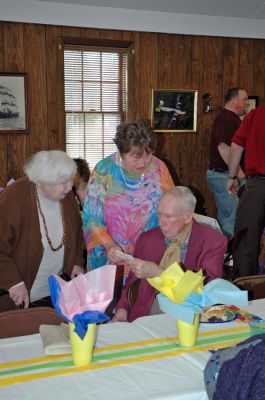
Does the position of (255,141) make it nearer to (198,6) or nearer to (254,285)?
(254,285)

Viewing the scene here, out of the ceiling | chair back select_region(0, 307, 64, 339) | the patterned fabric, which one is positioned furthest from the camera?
the ceiling

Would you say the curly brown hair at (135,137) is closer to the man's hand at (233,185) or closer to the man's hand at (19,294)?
the man's hand at (19,294)

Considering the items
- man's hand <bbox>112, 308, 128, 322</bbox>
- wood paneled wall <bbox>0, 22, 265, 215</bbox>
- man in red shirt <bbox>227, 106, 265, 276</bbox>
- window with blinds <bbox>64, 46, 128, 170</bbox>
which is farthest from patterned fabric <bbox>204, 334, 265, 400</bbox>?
window with blinds <bbox>64, 46, 128, 170</bbox>

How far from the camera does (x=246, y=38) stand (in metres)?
5.91

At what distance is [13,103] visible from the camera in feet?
16.9

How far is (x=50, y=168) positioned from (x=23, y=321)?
33.4 inches

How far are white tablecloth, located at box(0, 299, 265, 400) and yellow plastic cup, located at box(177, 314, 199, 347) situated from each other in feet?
0.18

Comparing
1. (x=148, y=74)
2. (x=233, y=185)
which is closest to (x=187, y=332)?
(x=233, y=185)

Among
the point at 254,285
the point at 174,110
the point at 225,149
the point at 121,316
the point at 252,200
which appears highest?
the point at 174,110

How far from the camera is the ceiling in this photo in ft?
17.0

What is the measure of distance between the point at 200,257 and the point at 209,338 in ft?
2.08

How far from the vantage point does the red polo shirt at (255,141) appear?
145 inches

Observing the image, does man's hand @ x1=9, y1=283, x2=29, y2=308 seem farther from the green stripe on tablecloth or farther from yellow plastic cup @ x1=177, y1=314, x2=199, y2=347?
yellow plastic cup @ x1=177, y1=314, x2=199, y2=347

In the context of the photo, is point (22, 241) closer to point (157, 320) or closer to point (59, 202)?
point (59, 202)
